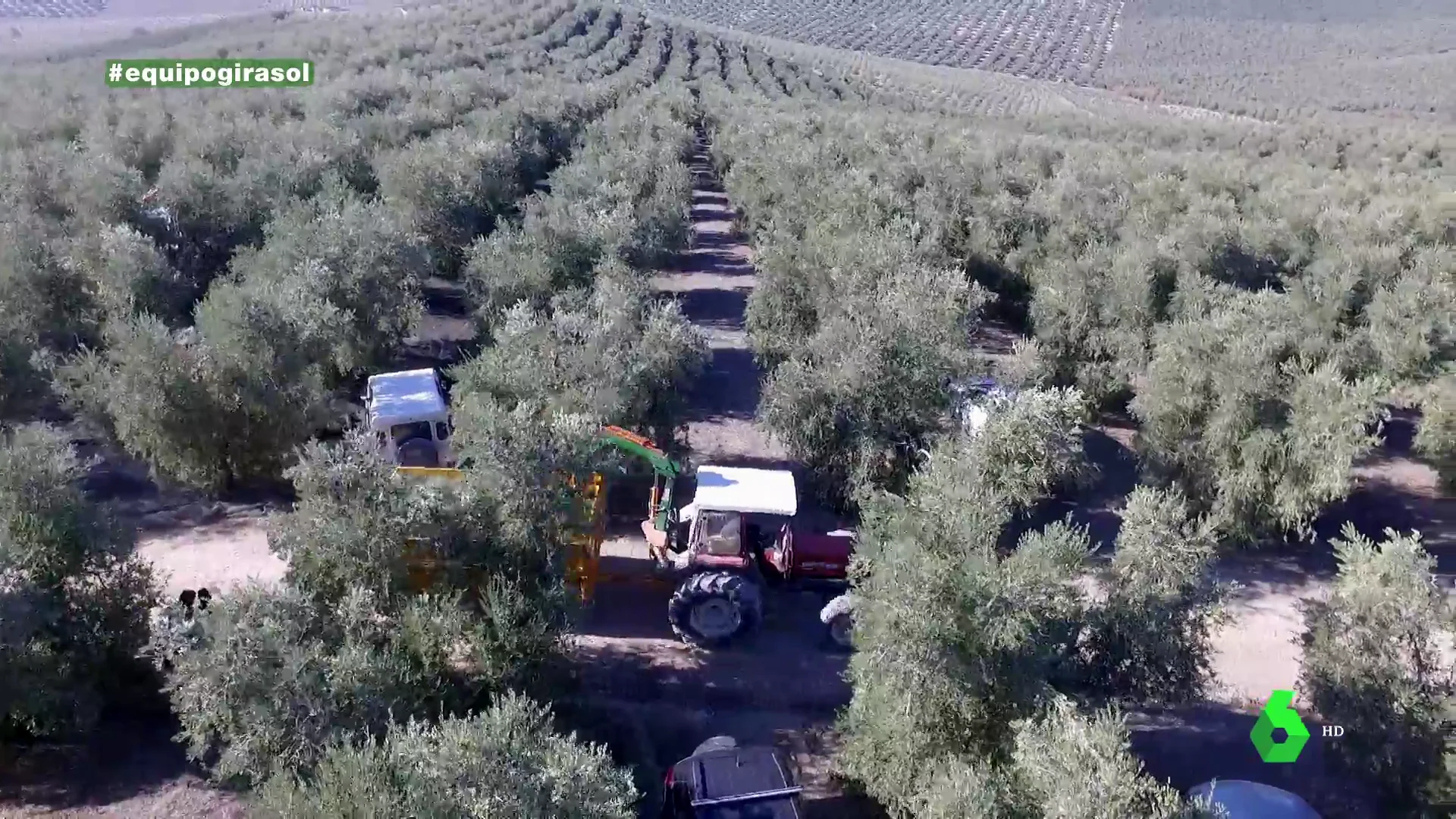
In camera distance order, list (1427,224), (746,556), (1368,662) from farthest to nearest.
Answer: (1427,224)
(746,556)
(1368,662)

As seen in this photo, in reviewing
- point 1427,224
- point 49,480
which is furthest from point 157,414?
point 1427,224

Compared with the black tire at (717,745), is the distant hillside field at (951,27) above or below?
above

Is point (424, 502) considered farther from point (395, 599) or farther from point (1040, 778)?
point (1040, 778)

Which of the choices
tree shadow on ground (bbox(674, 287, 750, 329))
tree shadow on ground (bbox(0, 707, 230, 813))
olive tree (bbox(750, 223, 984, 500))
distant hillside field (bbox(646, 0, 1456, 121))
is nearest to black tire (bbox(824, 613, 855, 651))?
olive tree (bbox(750, 223, 984, 500))

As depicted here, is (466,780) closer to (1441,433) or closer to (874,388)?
(874,388)

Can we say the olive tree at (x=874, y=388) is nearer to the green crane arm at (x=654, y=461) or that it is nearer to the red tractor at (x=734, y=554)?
the red tractor at (x=734, y=554)

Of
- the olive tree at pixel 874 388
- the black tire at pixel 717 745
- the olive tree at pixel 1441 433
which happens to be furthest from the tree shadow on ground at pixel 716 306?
the black tire at pixel 717 745
